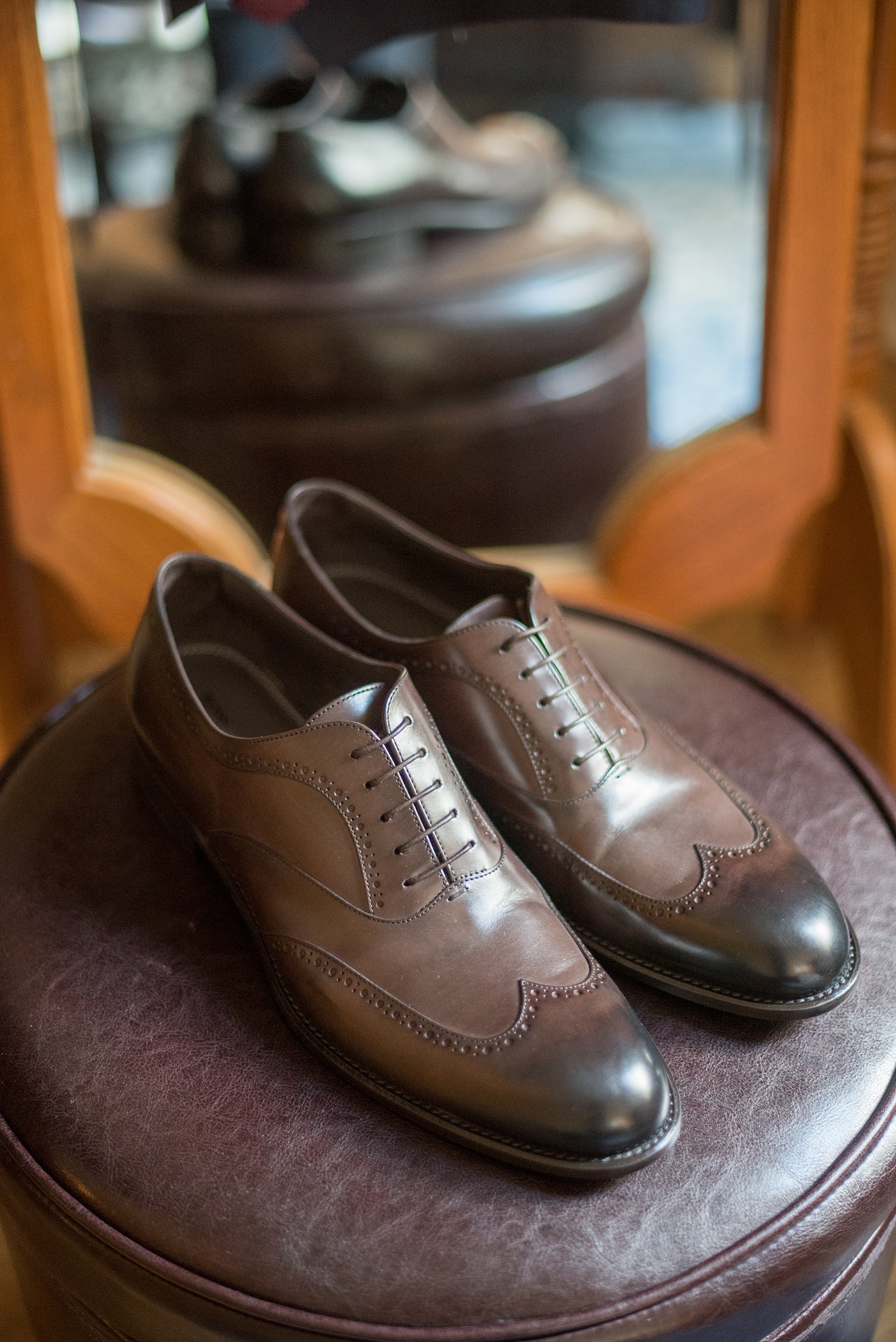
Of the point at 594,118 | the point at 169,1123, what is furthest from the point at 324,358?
the point at 594,118

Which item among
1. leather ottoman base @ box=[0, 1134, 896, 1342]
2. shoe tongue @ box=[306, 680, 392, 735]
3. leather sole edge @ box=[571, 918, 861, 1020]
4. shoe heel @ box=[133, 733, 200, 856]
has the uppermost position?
shoe tongue @ box=[306, 680, 392, 735]

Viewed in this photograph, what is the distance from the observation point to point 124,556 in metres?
1.08

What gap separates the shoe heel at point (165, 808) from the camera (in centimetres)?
66

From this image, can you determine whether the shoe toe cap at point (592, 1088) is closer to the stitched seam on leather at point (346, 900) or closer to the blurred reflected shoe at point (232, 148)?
the stitched seam on leather at point (346, 900)

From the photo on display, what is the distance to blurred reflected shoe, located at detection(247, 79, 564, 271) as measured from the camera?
1.21 m

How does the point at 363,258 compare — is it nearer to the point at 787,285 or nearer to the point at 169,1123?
the point at 787,285

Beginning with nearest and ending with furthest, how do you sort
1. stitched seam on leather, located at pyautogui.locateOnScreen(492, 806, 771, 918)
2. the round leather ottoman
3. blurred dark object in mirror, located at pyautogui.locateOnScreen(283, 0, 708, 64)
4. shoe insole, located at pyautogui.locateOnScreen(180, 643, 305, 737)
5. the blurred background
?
the round leather ottoman, stitched seam on leather, located at pyautogui.locateOnScreen(492, 806, 771, 918), shoe insole, located at pyautogui.locateOnScreen(180, 643, 305, 737), blurred dark object in mirror, located at pyautogui.locateOnScreen(283, 0, 708, 64), the blurred background

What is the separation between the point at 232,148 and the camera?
1.20m

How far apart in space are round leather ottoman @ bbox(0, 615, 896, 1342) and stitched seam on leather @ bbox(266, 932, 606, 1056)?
43mm

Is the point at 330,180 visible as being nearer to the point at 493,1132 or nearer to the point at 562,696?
the point at 562,696

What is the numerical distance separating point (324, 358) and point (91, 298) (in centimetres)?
27

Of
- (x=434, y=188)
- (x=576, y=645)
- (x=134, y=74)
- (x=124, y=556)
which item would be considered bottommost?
(x=124, y=556)

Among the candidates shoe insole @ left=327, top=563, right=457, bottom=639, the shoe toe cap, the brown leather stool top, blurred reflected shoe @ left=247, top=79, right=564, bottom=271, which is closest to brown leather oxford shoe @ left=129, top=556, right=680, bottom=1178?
the shoe toe cap

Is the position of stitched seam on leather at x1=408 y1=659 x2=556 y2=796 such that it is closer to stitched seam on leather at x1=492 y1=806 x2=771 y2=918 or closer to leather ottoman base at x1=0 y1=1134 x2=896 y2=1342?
stitched seam on leather at x1=492 y1=806 x2=771 y2=918
